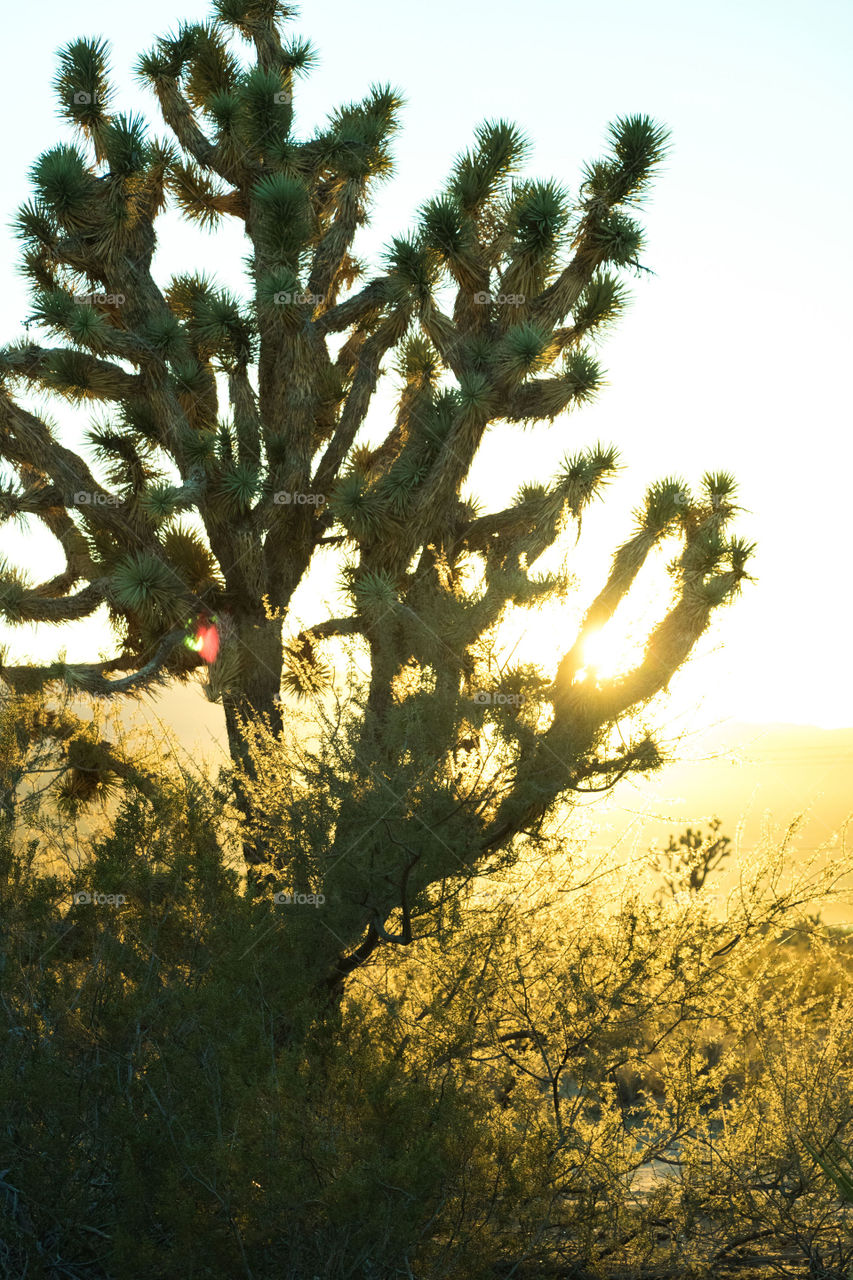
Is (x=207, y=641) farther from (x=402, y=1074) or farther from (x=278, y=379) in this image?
(x=402, y=1074)

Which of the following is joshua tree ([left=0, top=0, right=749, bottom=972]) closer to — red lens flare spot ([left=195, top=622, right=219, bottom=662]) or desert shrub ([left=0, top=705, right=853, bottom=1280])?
red lens flare spot ([left=195, top=622, right=219, bottom=662])

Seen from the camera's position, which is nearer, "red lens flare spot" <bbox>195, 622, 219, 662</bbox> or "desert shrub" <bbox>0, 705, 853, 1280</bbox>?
"desert shrub" <bbox>0, 705, 853, 1280</bbox>

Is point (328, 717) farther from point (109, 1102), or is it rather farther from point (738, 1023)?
point (738, 1023)

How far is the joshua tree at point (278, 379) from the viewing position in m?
8.22

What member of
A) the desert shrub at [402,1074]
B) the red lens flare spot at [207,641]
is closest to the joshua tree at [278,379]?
the red lens flare spot at [207,641]

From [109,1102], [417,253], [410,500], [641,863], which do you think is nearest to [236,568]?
[410,500]

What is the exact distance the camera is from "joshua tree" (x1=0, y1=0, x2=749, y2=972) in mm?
8219

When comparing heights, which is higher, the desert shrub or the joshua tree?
the joshua tree

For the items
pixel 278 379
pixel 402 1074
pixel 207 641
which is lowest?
pixel 402 1074

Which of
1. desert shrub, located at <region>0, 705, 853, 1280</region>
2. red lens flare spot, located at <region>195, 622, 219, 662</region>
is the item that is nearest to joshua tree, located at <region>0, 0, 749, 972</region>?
red lens flare spot, located at <region>195, 622, 219, 662</region>

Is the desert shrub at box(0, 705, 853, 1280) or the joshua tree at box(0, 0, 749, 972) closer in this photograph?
the desert shrub at box(0, 705, 853, 1280)

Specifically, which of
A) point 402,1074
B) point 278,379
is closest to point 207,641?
point 278,379

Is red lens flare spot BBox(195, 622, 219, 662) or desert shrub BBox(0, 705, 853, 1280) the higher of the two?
red lens flare spot BBox(195, 622, 219, 662)

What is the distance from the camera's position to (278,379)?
30.0 feet
